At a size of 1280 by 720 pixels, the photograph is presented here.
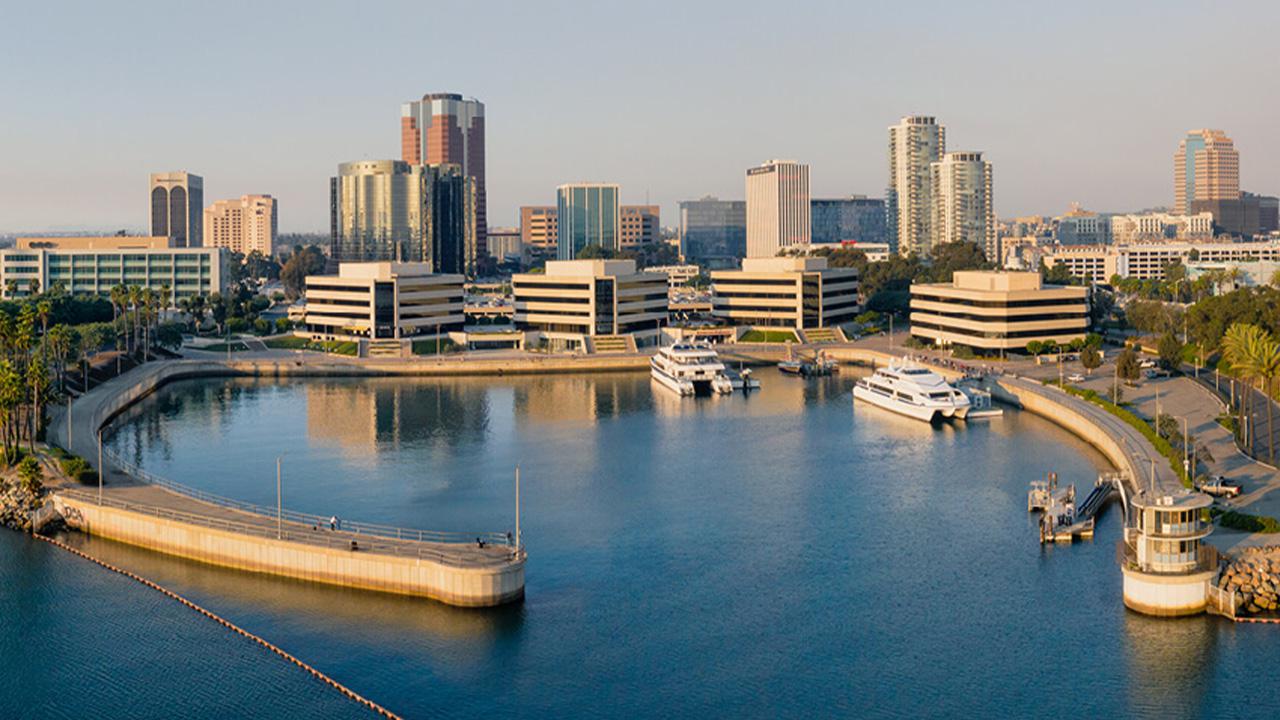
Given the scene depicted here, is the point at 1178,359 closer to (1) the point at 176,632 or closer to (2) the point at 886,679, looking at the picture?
(2) the point at 886,679

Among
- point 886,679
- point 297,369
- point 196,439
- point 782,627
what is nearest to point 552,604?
point 782,627

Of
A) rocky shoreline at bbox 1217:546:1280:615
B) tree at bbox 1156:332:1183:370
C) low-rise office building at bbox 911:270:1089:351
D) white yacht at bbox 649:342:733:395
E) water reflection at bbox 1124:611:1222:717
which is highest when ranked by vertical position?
low-rise office building at bbox 911:270:1089:351

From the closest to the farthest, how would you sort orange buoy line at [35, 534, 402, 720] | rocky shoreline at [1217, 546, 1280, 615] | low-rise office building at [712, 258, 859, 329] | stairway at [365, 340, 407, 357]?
orange buoy line at [35, 534, 402, 720] < rocky shoreline at [1217, 546, 1280, 615] < stairway at [365, 340, 407, 357] < low-rise office building at [712, 258, 859, 329]

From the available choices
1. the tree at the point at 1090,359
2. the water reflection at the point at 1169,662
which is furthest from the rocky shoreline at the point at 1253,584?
the tree at the point at 1090,359

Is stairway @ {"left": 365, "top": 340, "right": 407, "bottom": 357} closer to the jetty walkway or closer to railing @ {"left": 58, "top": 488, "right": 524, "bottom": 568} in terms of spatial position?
the jetty walkway

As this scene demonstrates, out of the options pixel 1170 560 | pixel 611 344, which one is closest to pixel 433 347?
pixel 611 344

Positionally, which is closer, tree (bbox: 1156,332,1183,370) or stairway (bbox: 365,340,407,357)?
tree (bbox: 1156,332,1183,370)

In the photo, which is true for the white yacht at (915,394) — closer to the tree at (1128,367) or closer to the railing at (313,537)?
the tree at (1128,367)

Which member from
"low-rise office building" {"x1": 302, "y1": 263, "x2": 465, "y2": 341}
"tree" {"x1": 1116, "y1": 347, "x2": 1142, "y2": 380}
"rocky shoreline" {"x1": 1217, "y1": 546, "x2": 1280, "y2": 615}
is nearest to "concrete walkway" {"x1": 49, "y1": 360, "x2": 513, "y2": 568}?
"rocky shoreline" {"x1": 1217, "y1": 546, "x2": 1280, "y2": 615}
